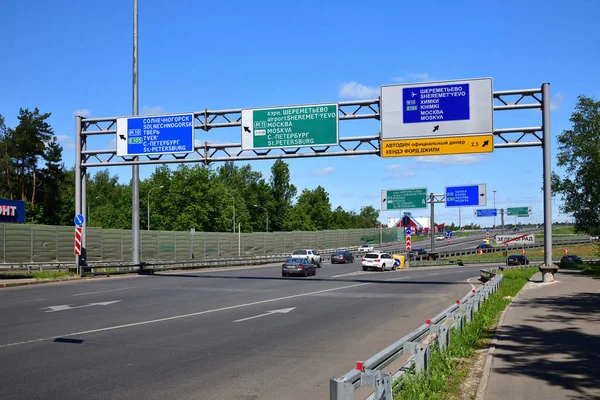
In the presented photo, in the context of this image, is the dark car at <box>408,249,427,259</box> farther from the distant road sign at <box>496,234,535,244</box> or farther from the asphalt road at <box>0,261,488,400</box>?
the asphalt road at <box>0,261,488,400</box>

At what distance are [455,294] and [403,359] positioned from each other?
1411 centimetres

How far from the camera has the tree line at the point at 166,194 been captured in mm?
75562

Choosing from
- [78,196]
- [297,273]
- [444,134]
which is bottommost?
[297,273]

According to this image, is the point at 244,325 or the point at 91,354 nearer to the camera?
the point at 91,354

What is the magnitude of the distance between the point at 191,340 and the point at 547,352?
718 centimetres

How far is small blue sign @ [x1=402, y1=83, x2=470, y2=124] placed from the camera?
84.4ft

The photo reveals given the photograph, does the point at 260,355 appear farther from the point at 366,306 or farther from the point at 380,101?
the point at 380,101

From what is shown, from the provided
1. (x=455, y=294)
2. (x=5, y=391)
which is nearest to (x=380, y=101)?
(x=455, y=294)

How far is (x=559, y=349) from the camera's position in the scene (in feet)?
36.2

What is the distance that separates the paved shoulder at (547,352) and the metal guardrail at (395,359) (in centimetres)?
89

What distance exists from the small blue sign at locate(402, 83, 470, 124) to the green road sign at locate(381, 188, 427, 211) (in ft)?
149

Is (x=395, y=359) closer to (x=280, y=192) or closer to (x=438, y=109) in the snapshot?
(x=438, y=109)

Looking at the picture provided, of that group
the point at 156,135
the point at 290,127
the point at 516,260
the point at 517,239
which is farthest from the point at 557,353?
the point at 516,260

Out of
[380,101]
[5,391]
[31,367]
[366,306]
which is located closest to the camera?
[5,391]
